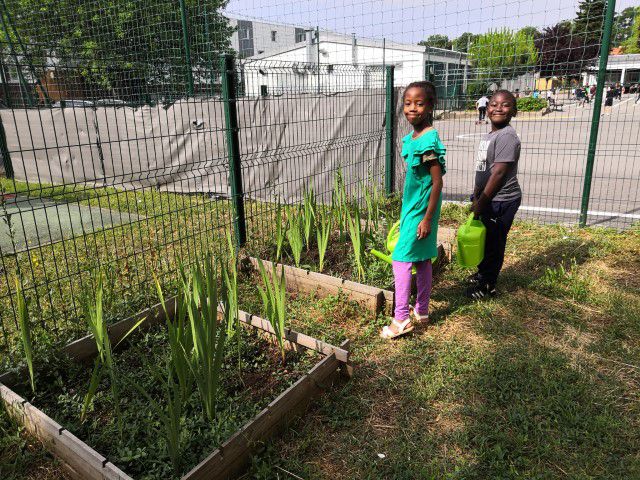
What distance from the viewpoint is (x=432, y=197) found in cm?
282

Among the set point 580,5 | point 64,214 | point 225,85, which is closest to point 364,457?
point 225,85

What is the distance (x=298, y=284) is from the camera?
3.85 m

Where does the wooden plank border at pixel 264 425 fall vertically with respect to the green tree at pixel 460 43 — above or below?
below

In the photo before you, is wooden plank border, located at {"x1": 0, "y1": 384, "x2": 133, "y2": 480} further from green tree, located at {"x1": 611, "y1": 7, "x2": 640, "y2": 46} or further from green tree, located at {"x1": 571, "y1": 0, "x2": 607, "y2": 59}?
green tree, located at {"x1": 611, "y1": 7, "x2": 640, "y2": 46}

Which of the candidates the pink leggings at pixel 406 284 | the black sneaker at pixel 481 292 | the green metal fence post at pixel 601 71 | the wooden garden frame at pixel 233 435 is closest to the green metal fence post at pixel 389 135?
the green metal fence post at pixel 601 71

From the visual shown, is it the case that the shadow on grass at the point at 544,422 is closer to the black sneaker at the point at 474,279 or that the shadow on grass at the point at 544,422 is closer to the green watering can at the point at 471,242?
the green watering can at the point at 471,242

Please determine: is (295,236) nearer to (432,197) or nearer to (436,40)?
(432,197)

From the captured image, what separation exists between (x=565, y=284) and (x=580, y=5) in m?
3.04

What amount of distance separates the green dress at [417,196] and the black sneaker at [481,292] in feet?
2.92

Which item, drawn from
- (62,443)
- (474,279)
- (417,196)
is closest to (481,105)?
(474,279)

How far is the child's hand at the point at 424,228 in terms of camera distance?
289cm

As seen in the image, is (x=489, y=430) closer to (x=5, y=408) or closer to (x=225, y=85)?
(x=5, y=408)

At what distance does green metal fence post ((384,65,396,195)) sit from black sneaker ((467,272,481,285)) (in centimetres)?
277

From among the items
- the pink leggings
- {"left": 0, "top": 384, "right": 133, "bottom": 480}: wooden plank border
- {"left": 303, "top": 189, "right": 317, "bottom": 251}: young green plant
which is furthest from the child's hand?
{"left": 0, "top": 384, "right": 133, "bottom": 480}: wooden plank border
